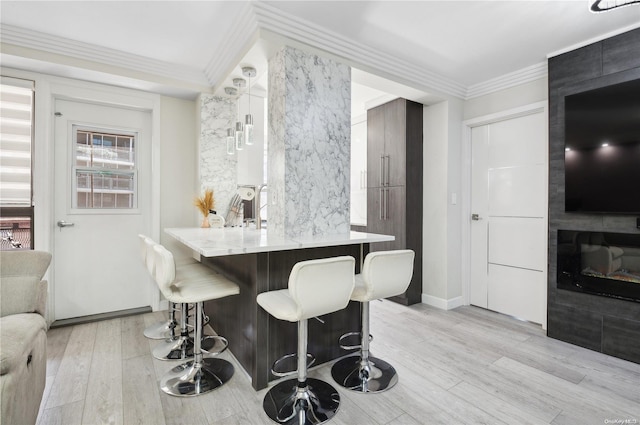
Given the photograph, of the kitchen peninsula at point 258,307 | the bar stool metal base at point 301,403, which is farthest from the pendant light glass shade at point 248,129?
the bar stool metal base at point 301,403

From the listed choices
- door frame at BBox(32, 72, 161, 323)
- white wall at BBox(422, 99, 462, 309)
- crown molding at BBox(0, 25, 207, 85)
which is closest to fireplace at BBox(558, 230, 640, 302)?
white wall at BBox(422, 99, 462, 309)

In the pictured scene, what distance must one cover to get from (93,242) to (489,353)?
4.00 metres

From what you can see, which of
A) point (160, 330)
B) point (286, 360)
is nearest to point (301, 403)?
point (286, 360)

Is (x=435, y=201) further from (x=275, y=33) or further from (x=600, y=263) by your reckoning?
(x=275, y=33)

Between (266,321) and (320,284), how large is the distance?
65 centimetres

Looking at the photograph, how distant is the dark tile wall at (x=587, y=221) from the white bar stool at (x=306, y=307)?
2.29 metres

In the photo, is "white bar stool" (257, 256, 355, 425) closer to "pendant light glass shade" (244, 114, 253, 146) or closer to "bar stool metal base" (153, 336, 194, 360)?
"bar stool metal base" (153, 336, 194, 360)

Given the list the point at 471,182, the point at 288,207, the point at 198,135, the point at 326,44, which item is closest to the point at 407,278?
the point at 288,207

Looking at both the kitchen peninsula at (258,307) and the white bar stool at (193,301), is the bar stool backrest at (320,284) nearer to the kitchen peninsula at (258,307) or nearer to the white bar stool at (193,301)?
the kitchen peninsula at (258,307)

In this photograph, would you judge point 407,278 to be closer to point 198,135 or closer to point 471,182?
point 471,182

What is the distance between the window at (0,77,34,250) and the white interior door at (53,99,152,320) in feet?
0.71

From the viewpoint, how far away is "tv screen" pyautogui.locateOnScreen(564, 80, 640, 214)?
244cm

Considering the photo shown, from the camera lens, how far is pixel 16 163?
289 centimetres

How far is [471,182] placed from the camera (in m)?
3.85
